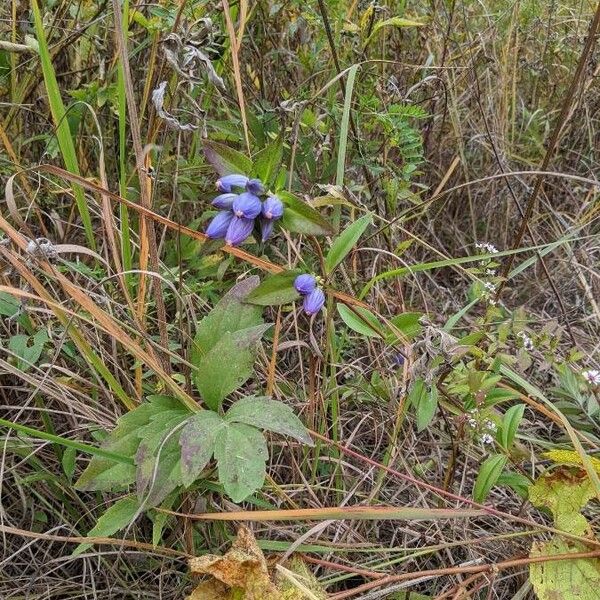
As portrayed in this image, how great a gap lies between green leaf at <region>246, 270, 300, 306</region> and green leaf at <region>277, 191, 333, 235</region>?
101 mm

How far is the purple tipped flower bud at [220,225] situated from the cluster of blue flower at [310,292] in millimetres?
148

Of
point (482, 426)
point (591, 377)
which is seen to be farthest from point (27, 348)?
point (591, 377)

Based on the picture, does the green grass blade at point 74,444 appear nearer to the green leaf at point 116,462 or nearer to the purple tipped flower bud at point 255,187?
the green leaf at point 116,462

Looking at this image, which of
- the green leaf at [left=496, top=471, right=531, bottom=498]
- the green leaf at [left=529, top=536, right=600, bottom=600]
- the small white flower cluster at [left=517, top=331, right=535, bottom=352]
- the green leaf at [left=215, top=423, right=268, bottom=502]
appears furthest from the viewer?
the small white flower cluster at [left=517, top=331, right=535, bottom=352]

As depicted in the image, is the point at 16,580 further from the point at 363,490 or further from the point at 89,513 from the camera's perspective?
the point at 363,490

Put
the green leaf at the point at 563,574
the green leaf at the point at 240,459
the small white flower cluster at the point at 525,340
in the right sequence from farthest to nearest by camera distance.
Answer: the small white flower cluster at the point at 525,340
the green leaf at the point at 563,574
the green leaf at the point at 240,459

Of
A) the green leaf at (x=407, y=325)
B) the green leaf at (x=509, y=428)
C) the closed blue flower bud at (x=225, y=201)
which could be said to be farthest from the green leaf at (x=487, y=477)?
the closed blue flower bud at (x=225, y=201)

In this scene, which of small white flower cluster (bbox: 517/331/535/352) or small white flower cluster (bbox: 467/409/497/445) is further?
small white flower cluster (bbox: 517/331/535/352)

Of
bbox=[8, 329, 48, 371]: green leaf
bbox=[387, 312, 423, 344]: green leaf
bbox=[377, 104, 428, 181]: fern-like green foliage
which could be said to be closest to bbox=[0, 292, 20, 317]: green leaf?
bbox=[8, 329, 48, 371]: green leaf

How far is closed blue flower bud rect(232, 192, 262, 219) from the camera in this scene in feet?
3.48

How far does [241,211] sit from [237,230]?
29 mm

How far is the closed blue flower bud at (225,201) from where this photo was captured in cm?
107

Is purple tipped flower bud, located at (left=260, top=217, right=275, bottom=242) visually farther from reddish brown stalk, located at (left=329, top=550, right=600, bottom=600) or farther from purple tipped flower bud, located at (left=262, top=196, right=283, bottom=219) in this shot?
reddish brown stalk, located at (left=329, top=550, right=600, bottom=600)

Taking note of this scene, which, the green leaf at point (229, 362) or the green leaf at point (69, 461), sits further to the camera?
the green leaf at point (69, 461)
